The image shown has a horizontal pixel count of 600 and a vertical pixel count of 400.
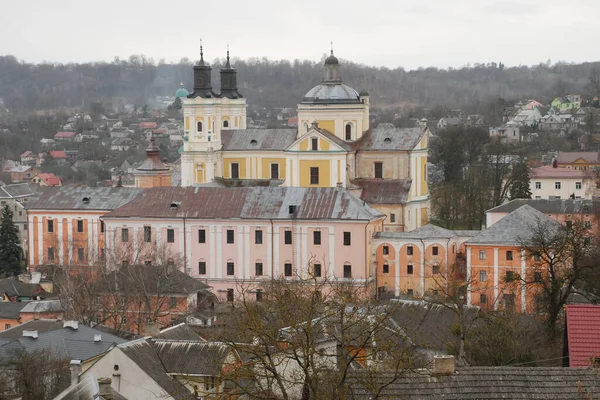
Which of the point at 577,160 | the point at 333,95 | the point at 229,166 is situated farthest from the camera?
the point at 577,160

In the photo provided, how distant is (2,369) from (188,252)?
24810mm

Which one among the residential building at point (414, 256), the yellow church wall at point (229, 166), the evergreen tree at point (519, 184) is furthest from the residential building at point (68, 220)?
the evergreen tree at point (519, 184)

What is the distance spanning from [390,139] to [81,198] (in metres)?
13.4

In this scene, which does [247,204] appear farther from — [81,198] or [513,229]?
[513,229]

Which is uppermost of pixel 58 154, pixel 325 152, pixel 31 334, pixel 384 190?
pixel 325 152

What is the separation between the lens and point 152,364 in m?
25.1

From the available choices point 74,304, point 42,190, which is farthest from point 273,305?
point 42,190

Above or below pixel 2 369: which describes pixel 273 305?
above

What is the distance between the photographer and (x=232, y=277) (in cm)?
5084

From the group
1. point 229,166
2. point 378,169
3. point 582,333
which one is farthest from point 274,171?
point 582,333

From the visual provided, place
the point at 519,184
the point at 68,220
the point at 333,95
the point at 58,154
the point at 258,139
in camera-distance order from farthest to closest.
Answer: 1. the point at 58,154
2. the point at 519,184
3. the point at 258,139
4. the point at 333,95
5. the point at 68,220

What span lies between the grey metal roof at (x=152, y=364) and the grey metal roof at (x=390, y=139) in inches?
1288

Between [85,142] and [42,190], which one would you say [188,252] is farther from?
[85,142]

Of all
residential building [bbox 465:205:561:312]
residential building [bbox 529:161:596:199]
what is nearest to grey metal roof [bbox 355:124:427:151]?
residential building [bbox 465:205:561:312]
